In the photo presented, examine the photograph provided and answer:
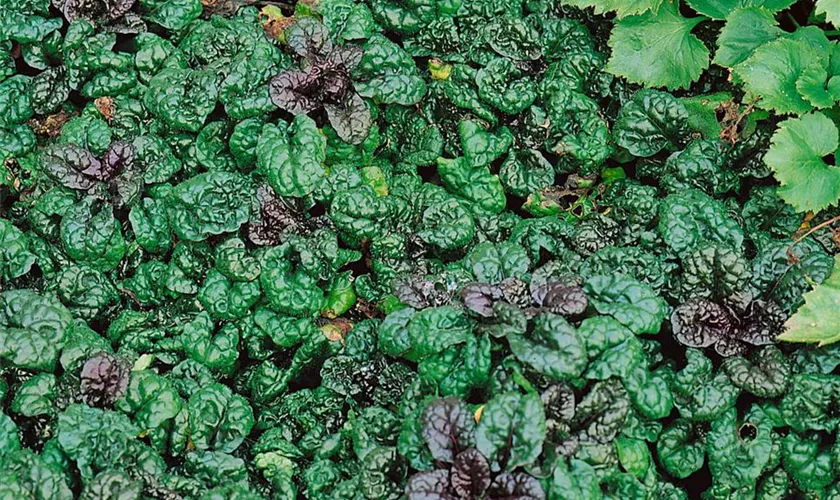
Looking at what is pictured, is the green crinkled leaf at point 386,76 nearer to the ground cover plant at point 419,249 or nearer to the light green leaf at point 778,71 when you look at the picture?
the ground cover plant at point 419,249

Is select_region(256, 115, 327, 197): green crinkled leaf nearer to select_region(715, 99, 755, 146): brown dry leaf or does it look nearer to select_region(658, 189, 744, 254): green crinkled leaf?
select_region(658, 189, 744, 254): green crinkled leaf

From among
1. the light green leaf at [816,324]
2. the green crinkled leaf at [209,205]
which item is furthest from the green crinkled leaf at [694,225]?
the green crinkled leaf at [209,205]

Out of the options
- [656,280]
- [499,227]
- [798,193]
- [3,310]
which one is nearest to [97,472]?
[3,310]

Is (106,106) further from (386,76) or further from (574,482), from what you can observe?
(574,482)

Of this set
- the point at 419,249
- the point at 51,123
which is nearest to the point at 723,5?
the point at 419,249

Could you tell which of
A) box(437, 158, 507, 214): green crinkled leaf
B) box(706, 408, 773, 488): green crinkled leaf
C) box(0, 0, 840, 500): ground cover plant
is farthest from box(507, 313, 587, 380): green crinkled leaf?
box(437, 158, 507, 214): green crinkled leaf

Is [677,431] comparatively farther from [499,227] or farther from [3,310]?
[3,310]

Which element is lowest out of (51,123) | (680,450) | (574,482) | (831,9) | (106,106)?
(680,450)
